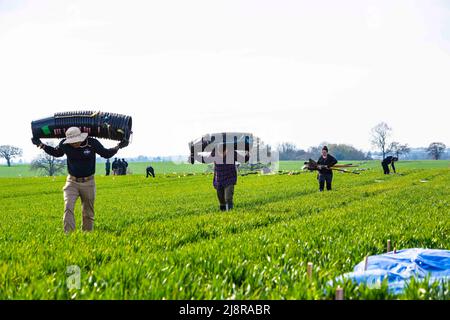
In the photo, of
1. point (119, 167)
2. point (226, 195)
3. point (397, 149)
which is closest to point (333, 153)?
point (397, 149)

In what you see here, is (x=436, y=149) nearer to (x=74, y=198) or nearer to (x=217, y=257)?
(x=74, y=198)

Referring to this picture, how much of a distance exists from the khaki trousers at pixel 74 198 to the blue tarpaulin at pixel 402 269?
19.7ft

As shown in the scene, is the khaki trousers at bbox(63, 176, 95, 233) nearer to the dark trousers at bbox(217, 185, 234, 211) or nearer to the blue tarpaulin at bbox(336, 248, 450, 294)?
the dark trousers at bbox(217, 185, 234, 211)

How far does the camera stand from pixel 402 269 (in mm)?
5141

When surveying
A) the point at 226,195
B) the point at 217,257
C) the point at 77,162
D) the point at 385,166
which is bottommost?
the point at 217,257

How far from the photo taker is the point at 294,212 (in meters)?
12.5

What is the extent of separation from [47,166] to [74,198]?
85.6m

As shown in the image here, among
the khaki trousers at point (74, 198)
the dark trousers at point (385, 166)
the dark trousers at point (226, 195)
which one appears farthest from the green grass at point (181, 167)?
the khaki trousers at point (74, 198)

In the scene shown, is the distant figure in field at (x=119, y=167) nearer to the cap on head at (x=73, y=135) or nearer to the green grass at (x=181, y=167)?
the green grass at (x=181, y=167)

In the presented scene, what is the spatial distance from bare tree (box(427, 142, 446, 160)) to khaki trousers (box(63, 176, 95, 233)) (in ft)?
392

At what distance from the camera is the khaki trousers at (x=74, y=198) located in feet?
30.0

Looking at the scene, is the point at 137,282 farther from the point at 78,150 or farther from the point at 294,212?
the point at 294,212
